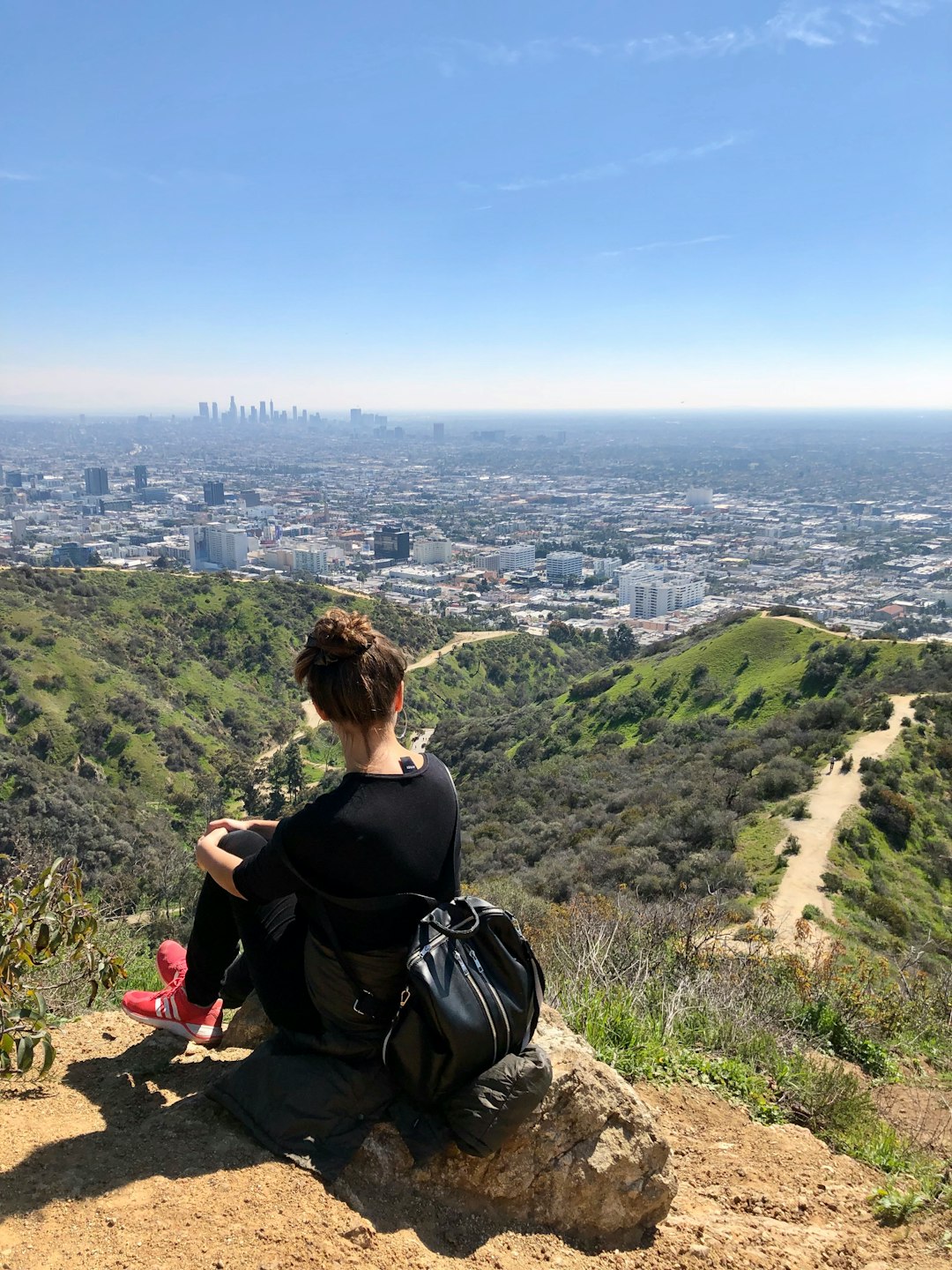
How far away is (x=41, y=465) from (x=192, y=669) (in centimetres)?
13231

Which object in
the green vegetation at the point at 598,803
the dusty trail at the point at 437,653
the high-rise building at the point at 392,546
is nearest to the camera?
the green vegetation at the point at 598,803

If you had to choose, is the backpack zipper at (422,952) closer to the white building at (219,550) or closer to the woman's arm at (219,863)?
the woman's arm at (219,863)

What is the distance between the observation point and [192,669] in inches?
1224

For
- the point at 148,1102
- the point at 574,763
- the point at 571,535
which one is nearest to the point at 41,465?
the point at 571,535

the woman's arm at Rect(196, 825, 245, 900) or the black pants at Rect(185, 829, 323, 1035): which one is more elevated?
the woman's arm at Rect(196, 825, 245, 900)

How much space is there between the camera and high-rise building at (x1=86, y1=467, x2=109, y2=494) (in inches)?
4486

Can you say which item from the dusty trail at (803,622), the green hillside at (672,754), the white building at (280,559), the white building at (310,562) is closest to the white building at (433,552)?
the white building at (310,562)

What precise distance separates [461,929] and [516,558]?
2916 inches

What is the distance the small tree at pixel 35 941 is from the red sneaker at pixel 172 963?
0.57ft

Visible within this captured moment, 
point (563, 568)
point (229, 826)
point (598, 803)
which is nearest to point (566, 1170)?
point (229, 826)

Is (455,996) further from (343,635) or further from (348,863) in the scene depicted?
(343,635)

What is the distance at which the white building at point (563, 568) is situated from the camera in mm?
70500

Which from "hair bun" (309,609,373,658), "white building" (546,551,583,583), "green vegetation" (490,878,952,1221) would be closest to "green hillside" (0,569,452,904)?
"green vegetation" (490,878,952,1221)

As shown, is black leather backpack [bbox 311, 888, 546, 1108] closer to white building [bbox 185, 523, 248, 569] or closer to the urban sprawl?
the urban sprawl
